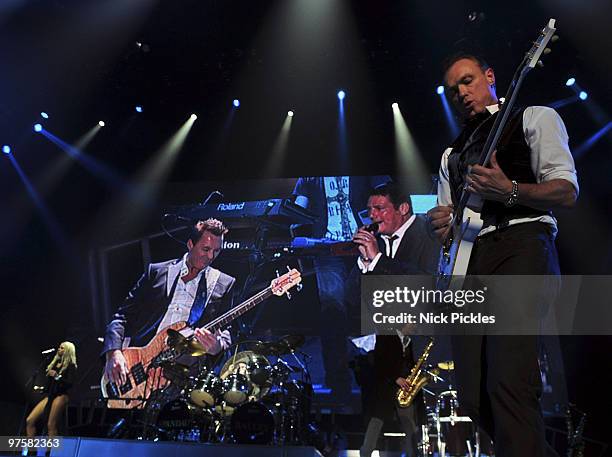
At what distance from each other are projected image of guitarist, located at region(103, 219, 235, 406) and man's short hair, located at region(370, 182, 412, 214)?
95.6 inches

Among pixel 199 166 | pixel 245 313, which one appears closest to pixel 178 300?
pixel 245 313

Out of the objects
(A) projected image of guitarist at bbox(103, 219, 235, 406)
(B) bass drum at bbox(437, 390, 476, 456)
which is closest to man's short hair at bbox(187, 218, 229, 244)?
(A) projected image of guitarist at bbox(103, 219, 235, 406)

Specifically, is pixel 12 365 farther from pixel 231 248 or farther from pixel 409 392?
pixel 409 392

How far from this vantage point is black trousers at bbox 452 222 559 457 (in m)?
1.55

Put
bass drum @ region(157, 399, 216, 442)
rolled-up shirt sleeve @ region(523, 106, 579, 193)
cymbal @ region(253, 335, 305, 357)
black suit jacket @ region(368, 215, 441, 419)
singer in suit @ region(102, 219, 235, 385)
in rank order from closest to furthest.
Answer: rolled-up shirt sleeve @ region(523, 106, 579, 193) → black suit jacket @ region(368, 215, 441, 419) → bass drum @ region(157, 399, 216, 442) → cymbal @ region(253, 335, 305, 357) → singer in suit @ region(102, 219, 235, 385)

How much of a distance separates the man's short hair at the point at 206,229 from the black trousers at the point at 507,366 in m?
6.52

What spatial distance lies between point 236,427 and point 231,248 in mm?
3181

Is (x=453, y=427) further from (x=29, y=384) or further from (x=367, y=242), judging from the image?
(x=29, y=384)

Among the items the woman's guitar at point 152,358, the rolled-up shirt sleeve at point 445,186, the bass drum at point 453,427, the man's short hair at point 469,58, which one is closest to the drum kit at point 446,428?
the bass drum at point 453,427

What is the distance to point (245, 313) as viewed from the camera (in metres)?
7.65

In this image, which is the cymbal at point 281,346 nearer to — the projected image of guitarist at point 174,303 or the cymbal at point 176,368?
the cymbal at point 176,368

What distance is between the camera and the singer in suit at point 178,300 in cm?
765

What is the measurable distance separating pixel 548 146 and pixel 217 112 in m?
7.76

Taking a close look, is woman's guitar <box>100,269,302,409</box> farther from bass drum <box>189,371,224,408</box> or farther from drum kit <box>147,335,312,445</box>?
bass drum <box>189,371,224,408</box>
